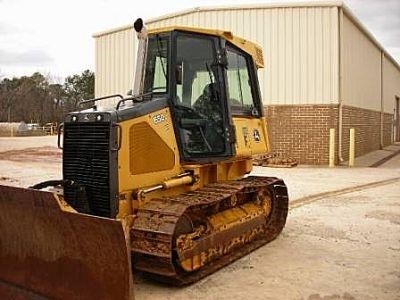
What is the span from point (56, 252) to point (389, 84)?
30.2 meters

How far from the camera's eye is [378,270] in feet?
18.4

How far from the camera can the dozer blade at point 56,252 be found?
13.0 feet

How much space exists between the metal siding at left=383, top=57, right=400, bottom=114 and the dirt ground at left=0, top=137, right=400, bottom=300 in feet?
63.7

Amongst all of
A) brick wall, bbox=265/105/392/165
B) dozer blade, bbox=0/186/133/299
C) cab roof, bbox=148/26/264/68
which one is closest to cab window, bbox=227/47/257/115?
cab roof, bbox=148/26/264/68

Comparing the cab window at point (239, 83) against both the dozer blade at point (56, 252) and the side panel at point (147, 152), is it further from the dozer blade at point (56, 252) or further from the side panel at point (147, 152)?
the dozer blade at point (56, 252)

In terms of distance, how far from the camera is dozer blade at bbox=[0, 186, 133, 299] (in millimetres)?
3965

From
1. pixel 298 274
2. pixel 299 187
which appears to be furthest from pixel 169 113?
pixel 299 187

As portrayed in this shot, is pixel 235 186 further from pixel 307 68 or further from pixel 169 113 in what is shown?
pixel 307 68

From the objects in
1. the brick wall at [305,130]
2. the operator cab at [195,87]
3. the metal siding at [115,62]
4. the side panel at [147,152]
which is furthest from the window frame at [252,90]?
the metal siding at [115,62]

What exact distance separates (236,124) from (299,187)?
6156 mm

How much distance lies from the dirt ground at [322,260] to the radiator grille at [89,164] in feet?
3.23

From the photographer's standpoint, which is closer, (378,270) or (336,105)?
(378,270)

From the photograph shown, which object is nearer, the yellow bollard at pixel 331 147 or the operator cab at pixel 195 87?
the operator cab at pixel 195 87

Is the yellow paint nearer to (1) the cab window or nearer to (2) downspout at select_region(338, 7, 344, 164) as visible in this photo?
(1) the cab window
